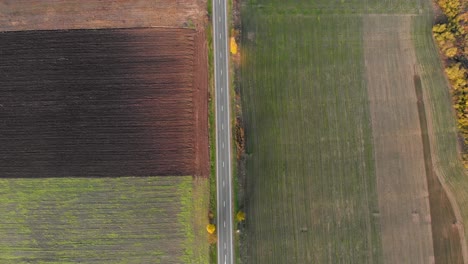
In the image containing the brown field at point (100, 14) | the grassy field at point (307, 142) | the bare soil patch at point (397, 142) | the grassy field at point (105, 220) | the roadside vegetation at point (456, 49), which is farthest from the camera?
the brown field at point (100, 14)

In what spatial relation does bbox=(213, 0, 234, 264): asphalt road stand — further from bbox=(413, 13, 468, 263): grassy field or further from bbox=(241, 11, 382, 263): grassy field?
bbox=(413, 13, 468, 263): grassy field

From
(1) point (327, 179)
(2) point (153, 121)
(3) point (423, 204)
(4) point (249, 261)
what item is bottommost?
(4) point (249, 261)

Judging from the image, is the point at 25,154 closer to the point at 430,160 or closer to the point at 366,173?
the point at 366,173

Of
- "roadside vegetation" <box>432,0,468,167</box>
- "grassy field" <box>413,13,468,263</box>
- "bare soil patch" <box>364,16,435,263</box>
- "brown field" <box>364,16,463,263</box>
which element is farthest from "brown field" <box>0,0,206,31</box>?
"roadside vegetation" <box>432,0,468,167</box>

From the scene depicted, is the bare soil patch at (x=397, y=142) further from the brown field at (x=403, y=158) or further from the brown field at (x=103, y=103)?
the brown field at (x=103, y=103)

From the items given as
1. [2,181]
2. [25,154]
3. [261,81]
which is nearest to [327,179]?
[261,81]

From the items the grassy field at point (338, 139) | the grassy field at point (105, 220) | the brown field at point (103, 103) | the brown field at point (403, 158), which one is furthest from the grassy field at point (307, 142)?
the grassy field at point (105, 220)
